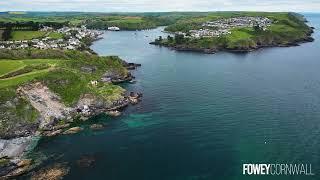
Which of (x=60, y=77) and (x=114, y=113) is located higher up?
(x=60, y=77)

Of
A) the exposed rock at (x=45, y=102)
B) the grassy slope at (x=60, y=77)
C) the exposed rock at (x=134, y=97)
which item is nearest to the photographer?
the exposed rock at (x=45, y=102)

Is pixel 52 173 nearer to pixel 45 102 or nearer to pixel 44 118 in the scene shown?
pixel 44 118

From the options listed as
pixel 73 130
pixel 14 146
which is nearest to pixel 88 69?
pixel 73 130

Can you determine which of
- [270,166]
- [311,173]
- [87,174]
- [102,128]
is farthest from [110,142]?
[311,173]

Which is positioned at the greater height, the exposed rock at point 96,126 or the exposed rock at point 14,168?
the exposed rock at point 96,126

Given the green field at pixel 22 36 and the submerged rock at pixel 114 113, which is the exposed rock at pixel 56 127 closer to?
the submerged rock at pixel 114 113

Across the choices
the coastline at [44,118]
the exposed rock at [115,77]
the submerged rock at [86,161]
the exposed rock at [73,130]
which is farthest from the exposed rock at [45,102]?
the exposed rock at [115,77]

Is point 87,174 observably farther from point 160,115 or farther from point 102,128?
point 160,115
